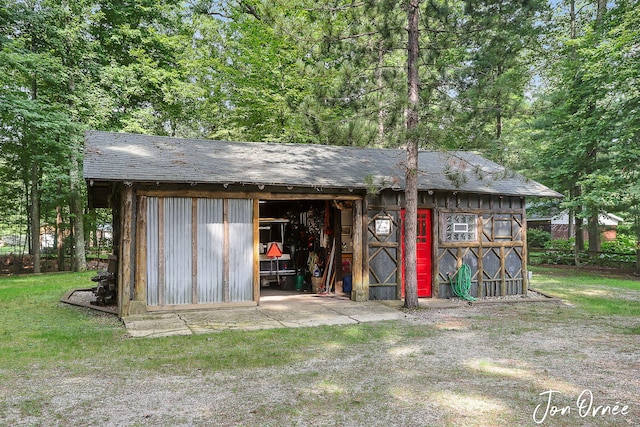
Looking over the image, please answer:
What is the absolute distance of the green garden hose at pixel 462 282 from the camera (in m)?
A: 10.3

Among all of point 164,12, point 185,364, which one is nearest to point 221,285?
point 185,364

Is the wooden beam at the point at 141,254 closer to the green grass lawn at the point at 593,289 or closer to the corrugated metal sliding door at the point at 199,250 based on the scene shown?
the corrugated metal sliding door at the point at 199,250

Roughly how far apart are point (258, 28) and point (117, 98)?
6.67 meters

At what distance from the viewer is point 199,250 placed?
859cm

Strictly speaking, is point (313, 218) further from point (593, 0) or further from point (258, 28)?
point (593, 0)

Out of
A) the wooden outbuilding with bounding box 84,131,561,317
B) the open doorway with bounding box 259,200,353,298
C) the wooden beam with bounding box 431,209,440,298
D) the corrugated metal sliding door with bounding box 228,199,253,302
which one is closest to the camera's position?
the wooden outbuilding with bounding box 84,131,561,317

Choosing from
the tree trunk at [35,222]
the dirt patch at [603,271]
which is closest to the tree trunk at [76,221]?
the tree trunk at [35,222]

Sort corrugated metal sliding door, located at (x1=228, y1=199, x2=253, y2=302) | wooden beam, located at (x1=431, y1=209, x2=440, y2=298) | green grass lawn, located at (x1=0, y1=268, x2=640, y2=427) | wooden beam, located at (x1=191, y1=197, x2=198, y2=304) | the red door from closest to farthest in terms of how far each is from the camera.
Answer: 1. green grass lawn, located at (x1=0, y1=268, x2=640, y2=427)
2. wooden beam, located at (x1=191, y1=197, x2=198, y2=304)
3. corrugated metal sliding door, located at (x1=228, y1=199, x2=253, y2=302)
4. wooden beam, located at (x1=431, y1=209, x2=440, y2=298)
5. the red door

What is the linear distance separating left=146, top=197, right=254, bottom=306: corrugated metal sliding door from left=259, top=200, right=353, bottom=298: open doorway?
85.5 inches

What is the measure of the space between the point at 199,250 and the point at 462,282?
233 inches

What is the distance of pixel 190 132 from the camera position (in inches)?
865

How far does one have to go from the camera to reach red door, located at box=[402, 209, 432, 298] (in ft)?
34.1

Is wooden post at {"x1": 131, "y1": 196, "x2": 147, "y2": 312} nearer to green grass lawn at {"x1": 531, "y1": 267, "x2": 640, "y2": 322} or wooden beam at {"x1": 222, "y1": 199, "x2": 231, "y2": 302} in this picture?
wooden beam at {"x1": 222, "y1": 199, "x2": 231, "y2": 302}

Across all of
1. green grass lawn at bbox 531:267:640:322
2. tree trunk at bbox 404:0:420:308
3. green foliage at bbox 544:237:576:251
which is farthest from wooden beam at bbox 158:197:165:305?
green foliage at bbox 544:237:576:251
